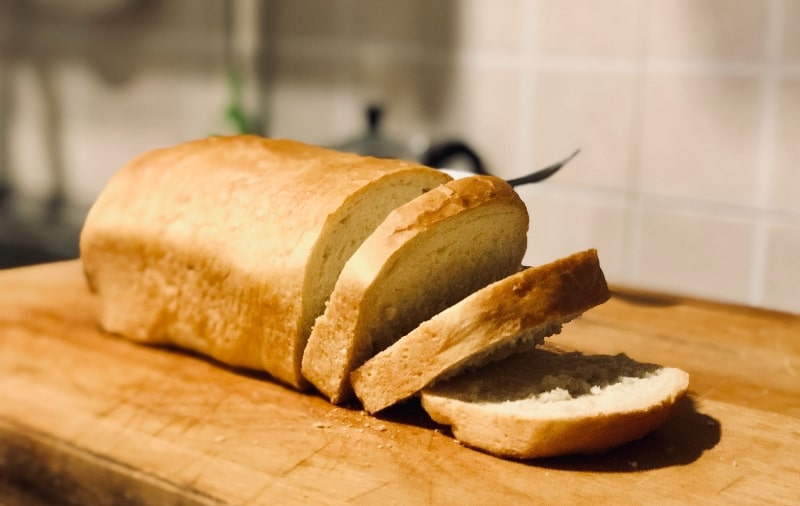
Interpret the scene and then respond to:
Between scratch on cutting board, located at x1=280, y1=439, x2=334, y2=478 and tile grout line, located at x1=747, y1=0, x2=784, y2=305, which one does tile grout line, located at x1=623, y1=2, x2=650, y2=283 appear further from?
scratch on cutting board, located at x1=280, y1=439, x2=334, y2=478

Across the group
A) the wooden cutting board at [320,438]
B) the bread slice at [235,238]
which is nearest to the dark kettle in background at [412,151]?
the bread slice at [235,238]

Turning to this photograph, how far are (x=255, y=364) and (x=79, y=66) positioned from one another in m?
2.32

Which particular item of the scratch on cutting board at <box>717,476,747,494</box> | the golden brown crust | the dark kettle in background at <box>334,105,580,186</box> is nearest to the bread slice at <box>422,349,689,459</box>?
the golden brown crust

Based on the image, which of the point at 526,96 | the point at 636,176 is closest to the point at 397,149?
the point at 526,96

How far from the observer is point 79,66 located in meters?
3.47

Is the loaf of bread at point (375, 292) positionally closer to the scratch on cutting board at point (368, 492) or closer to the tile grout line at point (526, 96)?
the scratch on cutting board at point (368, 492)

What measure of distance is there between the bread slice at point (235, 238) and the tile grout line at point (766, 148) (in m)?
0.83

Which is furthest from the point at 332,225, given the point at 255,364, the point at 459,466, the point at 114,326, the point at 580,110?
the point at 580,110

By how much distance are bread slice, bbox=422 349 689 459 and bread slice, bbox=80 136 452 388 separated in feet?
0.93

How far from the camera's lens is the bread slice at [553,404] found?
3.96 feet

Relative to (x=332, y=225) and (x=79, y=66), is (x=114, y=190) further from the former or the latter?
(x=79, y=66)

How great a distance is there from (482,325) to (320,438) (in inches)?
10.9

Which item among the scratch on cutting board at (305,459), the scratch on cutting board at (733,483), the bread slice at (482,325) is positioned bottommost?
the scratch on cutting board at (305,459)

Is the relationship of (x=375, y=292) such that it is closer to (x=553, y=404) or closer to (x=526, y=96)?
(x=553, y=404)
